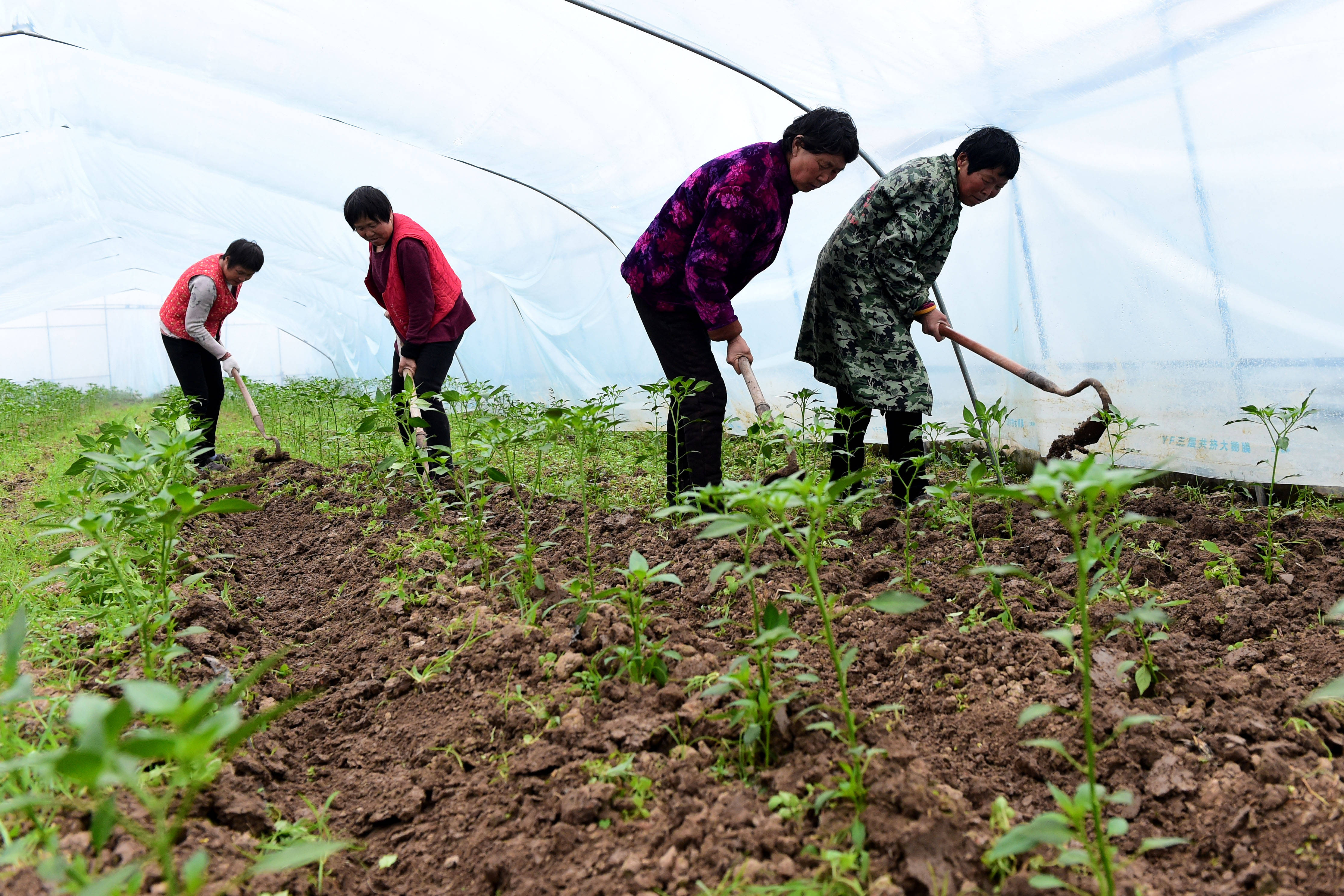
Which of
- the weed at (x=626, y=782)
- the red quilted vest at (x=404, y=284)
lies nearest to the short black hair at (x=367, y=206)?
the red quilted vest at (x=404, y=284)

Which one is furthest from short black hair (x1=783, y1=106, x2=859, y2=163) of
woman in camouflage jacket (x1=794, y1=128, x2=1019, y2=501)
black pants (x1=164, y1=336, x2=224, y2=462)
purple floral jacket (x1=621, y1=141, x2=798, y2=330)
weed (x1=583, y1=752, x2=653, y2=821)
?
black pants (x1=164, y1=336, x2=224, y2=462)

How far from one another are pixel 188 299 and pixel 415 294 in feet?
6.63

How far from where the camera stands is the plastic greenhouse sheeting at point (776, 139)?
2.75 metres

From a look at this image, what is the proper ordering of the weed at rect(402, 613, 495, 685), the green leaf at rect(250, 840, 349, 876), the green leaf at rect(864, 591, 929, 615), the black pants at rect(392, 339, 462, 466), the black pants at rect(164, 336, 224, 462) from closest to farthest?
the green leaf at rect(250, 840, 349, 876) → the green leaf at rect(864, 591, 929, 615) → the weed at rect(402, 613, 495, 685) → the black pants at rect(392, 339, 462, 466) → the black pants at rect(164, 336, 224, 462)

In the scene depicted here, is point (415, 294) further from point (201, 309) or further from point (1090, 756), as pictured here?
point (1090, 756)

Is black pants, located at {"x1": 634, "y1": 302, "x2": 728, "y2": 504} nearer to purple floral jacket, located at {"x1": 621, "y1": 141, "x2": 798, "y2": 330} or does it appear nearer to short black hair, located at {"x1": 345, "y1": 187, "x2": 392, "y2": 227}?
purple floral jacket, located at {"x1": 621, "y1": 141, "x2": 798, "y2": 330}

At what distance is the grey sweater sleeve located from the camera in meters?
4.57

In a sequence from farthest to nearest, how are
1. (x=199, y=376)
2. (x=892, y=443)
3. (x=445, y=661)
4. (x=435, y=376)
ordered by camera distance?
(x=199, y=376), (x=435, y=376), (x=892, y=443), (x=445, y=661)

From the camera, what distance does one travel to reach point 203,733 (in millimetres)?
708

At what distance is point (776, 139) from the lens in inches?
180

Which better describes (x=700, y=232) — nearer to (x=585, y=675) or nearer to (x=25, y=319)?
(x=585, y=675)

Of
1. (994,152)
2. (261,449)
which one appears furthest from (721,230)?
(261,449)

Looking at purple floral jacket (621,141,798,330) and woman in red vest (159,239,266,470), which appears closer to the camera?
purple floral jacket (621,141,798,330)

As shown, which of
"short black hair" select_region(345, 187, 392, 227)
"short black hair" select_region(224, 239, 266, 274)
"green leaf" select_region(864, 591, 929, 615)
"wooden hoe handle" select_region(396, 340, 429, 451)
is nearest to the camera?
"green leaf" select_region(864, 591, 929, 615)
